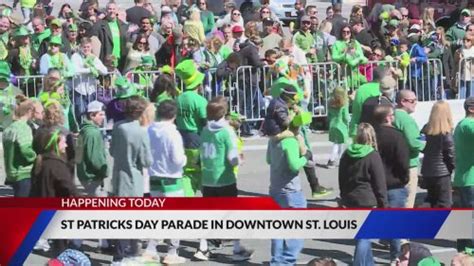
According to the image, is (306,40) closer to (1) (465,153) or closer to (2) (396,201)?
(1) (465,153)

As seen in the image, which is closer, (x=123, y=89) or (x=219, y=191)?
(x=219, y=191)

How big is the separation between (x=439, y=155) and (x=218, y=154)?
220cm

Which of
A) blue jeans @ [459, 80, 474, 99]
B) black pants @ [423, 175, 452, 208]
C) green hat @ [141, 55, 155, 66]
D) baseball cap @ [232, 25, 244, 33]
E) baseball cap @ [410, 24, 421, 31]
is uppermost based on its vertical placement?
baseball cap @ [232, 25, 244, 33]

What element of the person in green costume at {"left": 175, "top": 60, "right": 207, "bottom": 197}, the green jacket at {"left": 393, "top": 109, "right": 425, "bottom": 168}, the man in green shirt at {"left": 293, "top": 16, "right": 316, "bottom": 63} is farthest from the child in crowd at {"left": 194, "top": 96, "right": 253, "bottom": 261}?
the man in green shirt at {"left": 293, "top": 16, "right": 316, "bottom": 63}

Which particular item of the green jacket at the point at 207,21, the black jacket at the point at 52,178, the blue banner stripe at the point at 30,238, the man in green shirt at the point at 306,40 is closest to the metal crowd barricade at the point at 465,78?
the man in green shirt at the point at 306,40

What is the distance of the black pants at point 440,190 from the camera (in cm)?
1430

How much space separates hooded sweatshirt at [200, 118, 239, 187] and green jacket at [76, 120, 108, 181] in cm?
106

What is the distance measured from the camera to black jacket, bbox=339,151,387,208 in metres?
13.0

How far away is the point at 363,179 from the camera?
514 inches

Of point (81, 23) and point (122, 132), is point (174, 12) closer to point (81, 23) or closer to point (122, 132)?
point (81, 23)

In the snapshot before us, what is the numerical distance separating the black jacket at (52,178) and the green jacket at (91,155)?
683mm

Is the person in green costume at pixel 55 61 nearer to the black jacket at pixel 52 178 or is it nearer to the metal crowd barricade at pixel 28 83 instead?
the metal crowd barricade at pixel 28 83

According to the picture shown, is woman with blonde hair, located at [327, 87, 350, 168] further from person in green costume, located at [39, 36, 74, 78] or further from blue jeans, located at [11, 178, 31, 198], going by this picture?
blue jeans, located at [11, 178, 31, 198]

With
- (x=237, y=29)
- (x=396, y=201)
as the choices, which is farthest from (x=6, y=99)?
(x=396, y=201)
